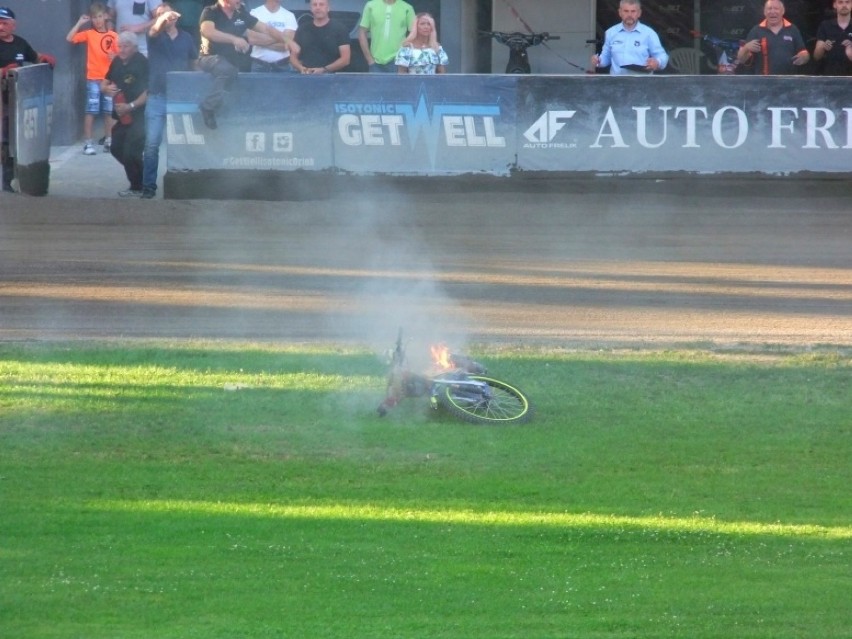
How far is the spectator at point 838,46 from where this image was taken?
18.4 metres

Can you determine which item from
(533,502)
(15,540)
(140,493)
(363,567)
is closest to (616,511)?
(533,502)

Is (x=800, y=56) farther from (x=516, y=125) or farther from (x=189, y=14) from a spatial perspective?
(x=189, y=14)

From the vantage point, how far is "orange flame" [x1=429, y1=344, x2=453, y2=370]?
978 centimetres

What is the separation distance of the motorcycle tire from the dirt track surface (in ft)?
6.72

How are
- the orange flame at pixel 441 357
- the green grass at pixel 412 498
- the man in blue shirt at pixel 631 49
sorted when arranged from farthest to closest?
the man in blue shirt at pixel 631 49
the orange flame at pixel 441 357
the green grass at pixel 412 498

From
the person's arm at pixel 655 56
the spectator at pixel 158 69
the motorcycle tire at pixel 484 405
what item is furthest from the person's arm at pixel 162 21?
the motorcycle tire at pixel 484 405

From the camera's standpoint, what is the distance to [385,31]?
18578 millimetres

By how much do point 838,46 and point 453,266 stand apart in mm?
7106

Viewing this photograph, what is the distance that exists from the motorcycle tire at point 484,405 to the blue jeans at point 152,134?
896 centimetres

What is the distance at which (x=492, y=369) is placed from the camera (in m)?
10.7

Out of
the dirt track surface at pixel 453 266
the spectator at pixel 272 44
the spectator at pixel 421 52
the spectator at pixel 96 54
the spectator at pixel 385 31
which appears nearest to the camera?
the dirt track surface at pixel 453 266

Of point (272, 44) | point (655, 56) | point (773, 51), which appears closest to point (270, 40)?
point (272, 44)

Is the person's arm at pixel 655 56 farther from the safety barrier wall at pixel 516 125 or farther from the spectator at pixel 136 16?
the spectator at pixel 136 16

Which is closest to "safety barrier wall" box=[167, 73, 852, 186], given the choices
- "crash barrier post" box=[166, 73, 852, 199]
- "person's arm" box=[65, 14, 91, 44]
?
"crash barrier post" box=[166, 73, 852, 199]
